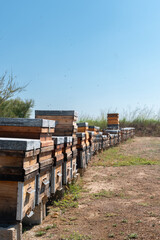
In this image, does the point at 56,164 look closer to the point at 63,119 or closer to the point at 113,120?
the point at 63,119

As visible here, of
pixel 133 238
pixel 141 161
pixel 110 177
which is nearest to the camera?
pixel 133 238

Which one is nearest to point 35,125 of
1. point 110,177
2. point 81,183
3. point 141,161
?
point 81,183

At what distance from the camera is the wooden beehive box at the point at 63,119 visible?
6160 mm

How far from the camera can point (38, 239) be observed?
3.47 m

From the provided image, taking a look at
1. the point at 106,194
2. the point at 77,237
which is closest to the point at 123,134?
the point at 106,194

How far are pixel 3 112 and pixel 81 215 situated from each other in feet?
62.8

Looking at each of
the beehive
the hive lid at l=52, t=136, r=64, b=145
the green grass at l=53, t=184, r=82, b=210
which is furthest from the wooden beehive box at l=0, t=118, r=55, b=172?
the beehive

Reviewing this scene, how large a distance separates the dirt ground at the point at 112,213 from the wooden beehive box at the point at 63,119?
1530mm

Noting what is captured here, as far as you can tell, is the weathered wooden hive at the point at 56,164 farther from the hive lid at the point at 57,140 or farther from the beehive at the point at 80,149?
the beehive at the point at 80,149

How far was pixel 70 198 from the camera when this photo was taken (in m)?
5.49

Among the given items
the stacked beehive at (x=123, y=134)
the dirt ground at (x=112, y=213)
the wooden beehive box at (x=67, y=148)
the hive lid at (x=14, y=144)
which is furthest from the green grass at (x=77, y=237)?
the stacked beehive at (x=123, y=134)

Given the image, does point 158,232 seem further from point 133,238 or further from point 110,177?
point 110,177

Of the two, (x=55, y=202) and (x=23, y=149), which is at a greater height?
(x=23, y=149)

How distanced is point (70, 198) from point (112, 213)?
4.24ft
